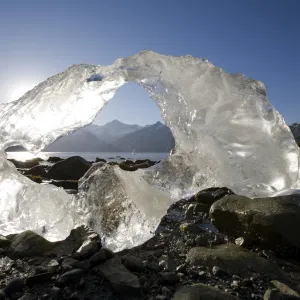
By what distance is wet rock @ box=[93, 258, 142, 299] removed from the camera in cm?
310

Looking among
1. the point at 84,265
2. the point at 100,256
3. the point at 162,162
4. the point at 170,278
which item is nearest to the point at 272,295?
the point at 170,278

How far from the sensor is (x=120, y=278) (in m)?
3.25

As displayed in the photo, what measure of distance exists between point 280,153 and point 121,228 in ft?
8.67

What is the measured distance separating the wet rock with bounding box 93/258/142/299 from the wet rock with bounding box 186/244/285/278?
100 cm

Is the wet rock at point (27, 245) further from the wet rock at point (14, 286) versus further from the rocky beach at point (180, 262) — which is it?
the wet rock at point (14, 286)

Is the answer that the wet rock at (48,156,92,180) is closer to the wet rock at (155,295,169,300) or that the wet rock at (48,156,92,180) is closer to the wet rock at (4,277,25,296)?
the wet rock at (4,277,25,296)

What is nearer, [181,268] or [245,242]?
[181,268]

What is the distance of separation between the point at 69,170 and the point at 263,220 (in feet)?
38.8

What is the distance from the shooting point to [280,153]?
4.44 metres

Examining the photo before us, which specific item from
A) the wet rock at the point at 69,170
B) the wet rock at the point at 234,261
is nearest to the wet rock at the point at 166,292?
the wet rock at the point at 234,261

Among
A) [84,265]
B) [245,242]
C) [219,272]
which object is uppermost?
[245,242]

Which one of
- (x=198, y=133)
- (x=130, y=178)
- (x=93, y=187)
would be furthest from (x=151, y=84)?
(x=93, y=187)

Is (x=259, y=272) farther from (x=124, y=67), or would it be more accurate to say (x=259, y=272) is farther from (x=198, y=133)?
(x=124, y=67)

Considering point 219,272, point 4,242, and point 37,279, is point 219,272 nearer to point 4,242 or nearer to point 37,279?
point 37,279
